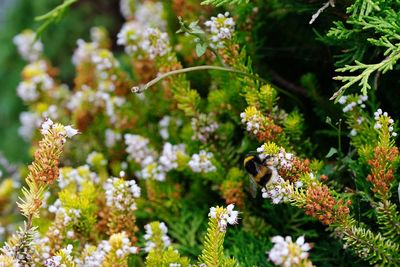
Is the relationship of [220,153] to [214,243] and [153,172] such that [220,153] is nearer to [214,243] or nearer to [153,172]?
[153,172]

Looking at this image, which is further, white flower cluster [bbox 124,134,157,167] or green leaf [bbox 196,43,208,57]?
white flower cluster [bbox 124,134,157,167]

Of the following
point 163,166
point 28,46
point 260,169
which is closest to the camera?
point 260,169

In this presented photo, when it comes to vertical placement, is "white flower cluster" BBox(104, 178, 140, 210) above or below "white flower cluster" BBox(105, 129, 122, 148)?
above

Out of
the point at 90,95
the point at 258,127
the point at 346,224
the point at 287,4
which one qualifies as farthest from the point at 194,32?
the point at 90,95

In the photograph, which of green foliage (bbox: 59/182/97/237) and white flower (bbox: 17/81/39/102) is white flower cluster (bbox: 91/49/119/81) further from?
green foliage (bbox: 59/182/97/237)

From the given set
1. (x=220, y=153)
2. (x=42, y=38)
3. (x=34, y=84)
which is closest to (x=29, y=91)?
(x=34, y=84)

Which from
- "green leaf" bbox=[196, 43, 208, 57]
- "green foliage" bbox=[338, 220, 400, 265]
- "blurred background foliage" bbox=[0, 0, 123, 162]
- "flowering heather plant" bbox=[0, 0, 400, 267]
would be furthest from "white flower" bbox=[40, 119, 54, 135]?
"blurred background foliage" bbox=[0, 0, 123, 162]

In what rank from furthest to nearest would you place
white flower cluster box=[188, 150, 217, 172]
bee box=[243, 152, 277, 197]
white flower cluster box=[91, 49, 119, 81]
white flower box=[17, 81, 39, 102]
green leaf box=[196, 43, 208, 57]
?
white flower box=[17, 81, 39, 102], white flower cluster box=[91, 49, 119, 81], white flower cluster box=[188, 150, 217, 172], green leaf box=[196, 43, 208, 57], bee box=[243, 152, 277, 197]

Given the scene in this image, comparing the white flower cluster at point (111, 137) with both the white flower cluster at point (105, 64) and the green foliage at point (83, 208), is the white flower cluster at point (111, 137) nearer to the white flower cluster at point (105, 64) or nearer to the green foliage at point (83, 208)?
the white flower cluster at point (105, 64)
